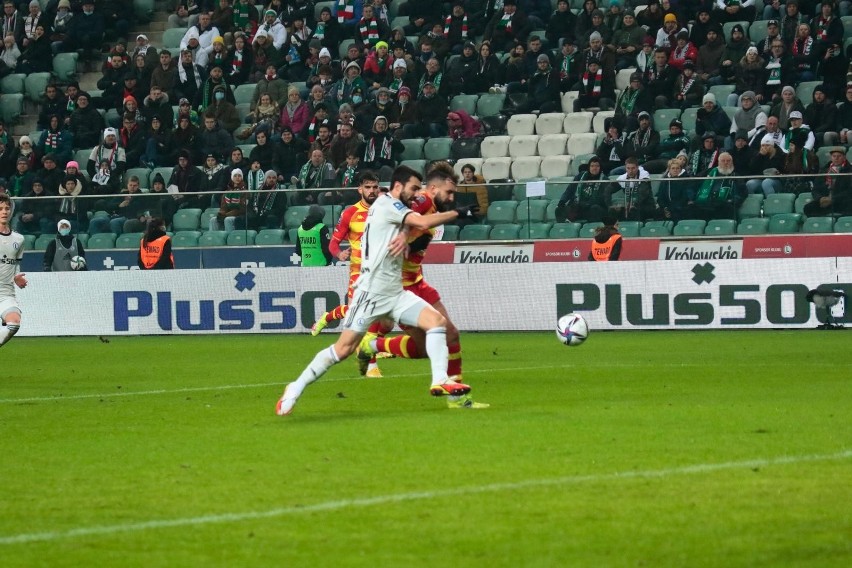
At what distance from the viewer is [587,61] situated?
27719 mm

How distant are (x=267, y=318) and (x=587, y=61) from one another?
8195mm

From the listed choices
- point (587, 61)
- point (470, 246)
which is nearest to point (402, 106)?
point (587, 61)

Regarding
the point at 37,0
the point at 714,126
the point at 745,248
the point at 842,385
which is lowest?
the point at 842,385

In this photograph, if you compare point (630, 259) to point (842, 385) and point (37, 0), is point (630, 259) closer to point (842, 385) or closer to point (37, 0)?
point (842, 385)

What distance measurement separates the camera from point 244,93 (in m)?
32.1

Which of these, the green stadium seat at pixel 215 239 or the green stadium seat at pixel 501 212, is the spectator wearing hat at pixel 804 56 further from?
the green stadium seat at pixel 215 239

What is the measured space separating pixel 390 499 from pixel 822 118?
19290 millimetres

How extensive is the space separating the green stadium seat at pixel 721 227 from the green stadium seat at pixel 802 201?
3.06ft

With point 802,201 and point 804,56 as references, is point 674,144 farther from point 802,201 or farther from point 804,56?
point 802,201

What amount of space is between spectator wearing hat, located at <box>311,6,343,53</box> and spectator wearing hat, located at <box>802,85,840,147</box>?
10.9 meters

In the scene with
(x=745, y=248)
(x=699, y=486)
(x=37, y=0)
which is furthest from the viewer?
(x=37, y=0)

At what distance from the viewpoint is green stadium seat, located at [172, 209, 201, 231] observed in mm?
25234

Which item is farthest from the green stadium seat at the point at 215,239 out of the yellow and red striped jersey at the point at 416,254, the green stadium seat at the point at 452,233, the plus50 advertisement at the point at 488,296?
the yellow and red striped jersey at the point at 416,254

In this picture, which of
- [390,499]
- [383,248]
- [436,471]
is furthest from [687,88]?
[390,499]
